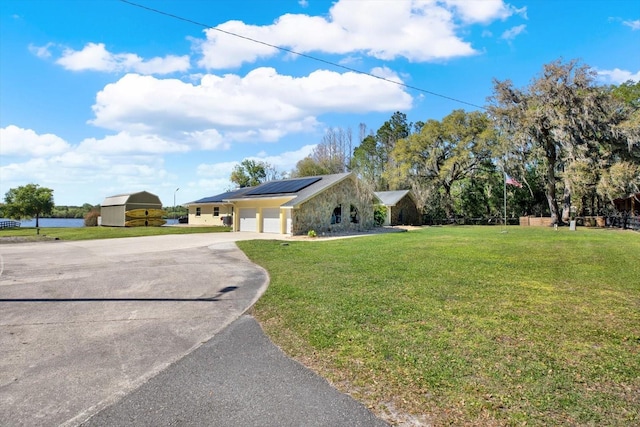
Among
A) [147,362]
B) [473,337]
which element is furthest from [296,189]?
[147,362]

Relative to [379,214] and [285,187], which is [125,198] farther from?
[379,214]

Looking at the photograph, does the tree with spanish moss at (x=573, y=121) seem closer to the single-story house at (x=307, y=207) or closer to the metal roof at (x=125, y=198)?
the single-story house at (x=307, y=207)

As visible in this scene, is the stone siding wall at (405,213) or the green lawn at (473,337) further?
the stone siding wall at (405,213)

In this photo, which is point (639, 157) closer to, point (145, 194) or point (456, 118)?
point (456, 118)

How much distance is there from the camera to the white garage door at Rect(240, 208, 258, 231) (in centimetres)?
2352

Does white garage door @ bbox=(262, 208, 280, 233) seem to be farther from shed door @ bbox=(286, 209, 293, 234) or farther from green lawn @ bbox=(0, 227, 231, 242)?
green lawn @ bbox=(0, 227, 231, 242)

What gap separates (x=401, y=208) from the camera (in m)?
32.0

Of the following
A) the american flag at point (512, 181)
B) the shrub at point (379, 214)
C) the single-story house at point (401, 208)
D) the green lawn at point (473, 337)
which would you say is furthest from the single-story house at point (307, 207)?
the american flag at point (512, 181)

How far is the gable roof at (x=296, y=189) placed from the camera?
20317 mm

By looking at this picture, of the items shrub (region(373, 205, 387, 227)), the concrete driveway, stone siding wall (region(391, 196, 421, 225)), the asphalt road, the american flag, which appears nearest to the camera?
the asphalt road

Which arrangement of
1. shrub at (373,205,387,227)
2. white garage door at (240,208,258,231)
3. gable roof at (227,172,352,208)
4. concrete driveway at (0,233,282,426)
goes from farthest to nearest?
shrub at (373,205,387,227) < white garage door at (240,208,258,231) < gable roof at (227,172,352,208) < concrete driveway at (0,233,282,426)

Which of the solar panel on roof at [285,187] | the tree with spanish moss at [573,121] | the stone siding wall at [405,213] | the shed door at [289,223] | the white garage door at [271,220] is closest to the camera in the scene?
the shed door at [289,223]

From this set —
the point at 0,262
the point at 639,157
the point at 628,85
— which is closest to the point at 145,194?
the point at 0,262

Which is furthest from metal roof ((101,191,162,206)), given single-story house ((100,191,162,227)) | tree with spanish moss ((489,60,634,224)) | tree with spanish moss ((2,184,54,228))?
tree with spanish moss ((489,60,634,224))
